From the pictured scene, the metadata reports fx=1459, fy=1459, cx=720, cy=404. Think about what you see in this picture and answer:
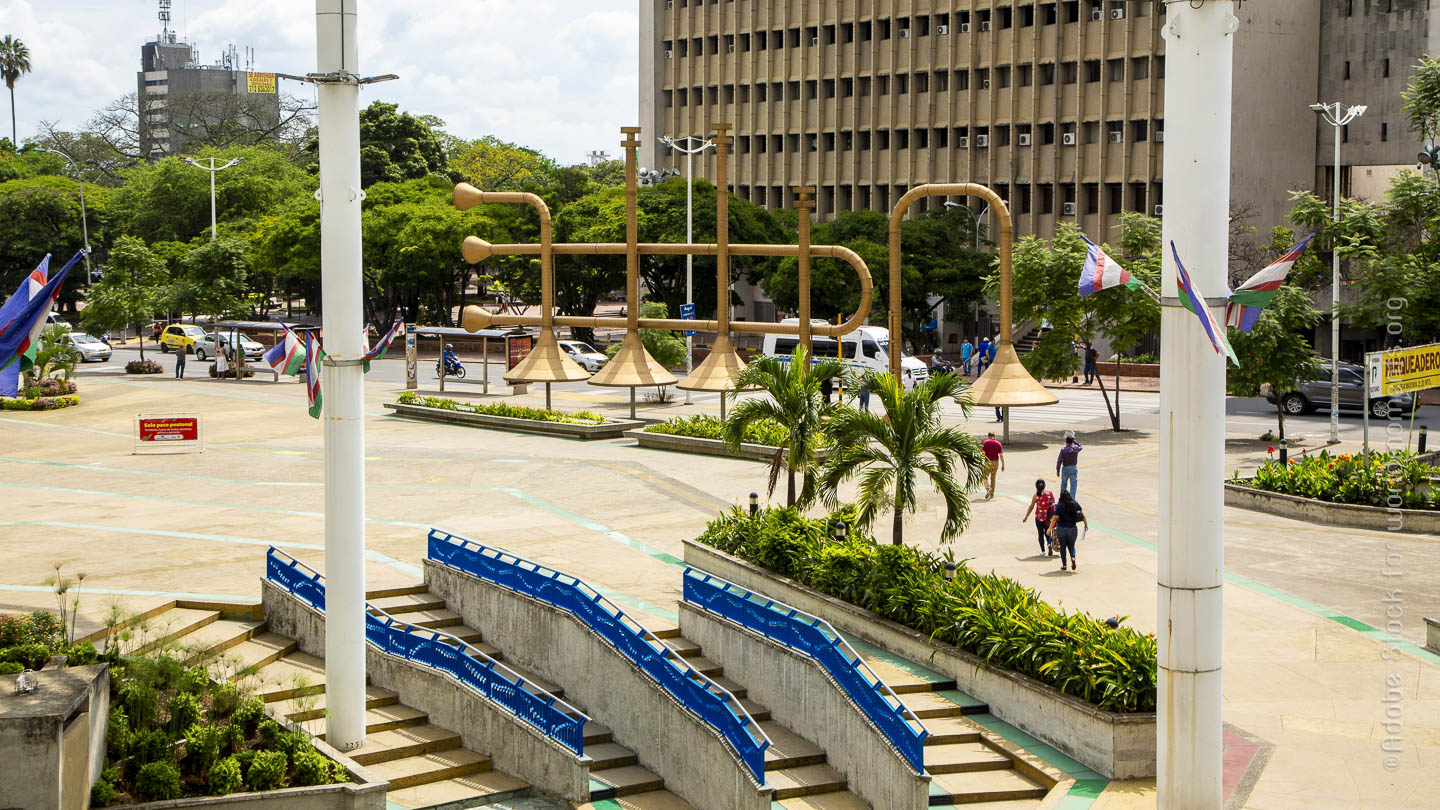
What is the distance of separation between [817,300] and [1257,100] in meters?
19.8

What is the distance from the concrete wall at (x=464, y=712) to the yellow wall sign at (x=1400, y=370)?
1771 centimetres

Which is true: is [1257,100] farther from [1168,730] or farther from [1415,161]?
[1168,730]

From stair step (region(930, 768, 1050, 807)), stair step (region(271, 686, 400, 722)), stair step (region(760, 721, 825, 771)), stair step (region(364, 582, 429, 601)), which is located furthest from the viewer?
stair step (region(364, 582, 429, 601))

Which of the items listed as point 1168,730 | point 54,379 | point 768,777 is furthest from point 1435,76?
point 54,379

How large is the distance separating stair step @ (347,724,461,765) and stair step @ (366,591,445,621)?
10.3 feet

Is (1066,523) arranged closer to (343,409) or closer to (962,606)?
(962,606)

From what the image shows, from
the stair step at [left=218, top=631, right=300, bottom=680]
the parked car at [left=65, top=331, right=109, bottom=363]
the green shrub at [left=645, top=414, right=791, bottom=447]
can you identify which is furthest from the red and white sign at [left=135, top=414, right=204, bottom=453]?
the parked car at [left=65, top=331, right=109, bottom=363]

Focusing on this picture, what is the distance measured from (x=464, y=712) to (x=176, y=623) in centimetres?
455

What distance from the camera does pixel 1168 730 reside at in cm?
1012

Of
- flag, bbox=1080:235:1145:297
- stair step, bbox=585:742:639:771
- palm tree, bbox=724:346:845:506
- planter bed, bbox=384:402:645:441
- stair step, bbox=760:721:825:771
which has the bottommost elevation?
stair step, bbox=585:742:639:771

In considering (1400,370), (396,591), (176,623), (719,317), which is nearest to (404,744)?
(176,623)

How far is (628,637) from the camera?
17.5 meters

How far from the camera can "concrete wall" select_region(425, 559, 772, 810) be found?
50.7ft

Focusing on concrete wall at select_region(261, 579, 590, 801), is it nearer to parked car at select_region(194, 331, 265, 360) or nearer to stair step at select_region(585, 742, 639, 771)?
stair step at select_region(585, 742, 639, 771)
